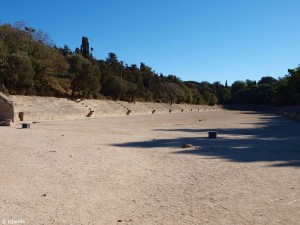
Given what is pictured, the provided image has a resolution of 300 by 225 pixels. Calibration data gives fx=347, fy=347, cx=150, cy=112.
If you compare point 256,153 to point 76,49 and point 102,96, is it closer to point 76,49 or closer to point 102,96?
point 102,96

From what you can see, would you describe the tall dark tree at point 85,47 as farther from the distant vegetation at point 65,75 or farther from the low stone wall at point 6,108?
the low stone wall at point 6,108

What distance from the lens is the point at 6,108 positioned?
27.2m

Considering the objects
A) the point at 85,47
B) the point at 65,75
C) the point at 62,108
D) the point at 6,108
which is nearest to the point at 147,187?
the point at 6,108

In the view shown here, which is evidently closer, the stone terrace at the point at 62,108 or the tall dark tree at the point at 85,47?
the stone terrace at the point at 62,108

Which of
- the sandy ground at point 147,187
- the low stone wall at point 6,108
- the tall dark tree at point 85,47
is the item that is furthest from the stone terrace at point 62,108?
the sandy ground at point 147,187

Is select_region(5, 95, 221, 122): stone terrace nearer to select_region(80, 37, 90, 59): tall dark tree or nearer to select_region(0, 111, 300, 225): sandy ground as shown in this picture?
select_region(80, 37, 90, 59): tall dark tree

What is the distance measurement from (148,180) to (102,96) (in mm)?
48692

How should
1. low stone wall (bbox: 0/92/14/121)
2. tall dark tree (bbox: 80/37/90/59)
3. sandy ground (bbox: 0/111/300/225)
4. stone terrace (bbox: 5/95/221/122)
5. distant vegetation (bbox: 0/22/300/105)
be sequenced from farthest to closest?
tall dark tree (bbox: 80/37/90/59)
distant vegetation (bbox: 0/22/300/105)
stone terrace (bbox: 5/95/221/122)
low stone wall (bbox: 0/92/14/121)
sandy ground (bbox: 0/111/300/225)

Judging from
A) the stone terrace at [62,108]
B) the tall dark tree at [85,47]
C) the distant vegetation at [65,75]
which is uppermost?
the tall dark tree at [85,47]

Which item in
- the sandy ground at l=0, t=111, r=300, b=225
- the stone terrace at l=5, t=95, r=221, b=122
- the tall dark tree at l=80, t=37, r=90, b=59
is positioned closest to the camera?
the sandy ground at l=0, t=111, r=300, b=225

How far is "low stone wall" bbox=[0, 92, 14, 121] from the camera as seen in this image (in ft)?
88.5

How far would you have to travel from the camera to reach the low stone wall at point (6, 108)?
27.0 meters

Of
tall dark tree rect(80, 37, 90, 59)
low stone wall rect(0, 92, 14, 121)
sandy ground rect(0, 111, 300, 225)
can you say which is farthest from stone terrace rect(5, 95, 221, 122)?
sandy ground rect(0, 111, 300, 225)

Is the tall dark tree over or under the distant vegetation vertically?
over
